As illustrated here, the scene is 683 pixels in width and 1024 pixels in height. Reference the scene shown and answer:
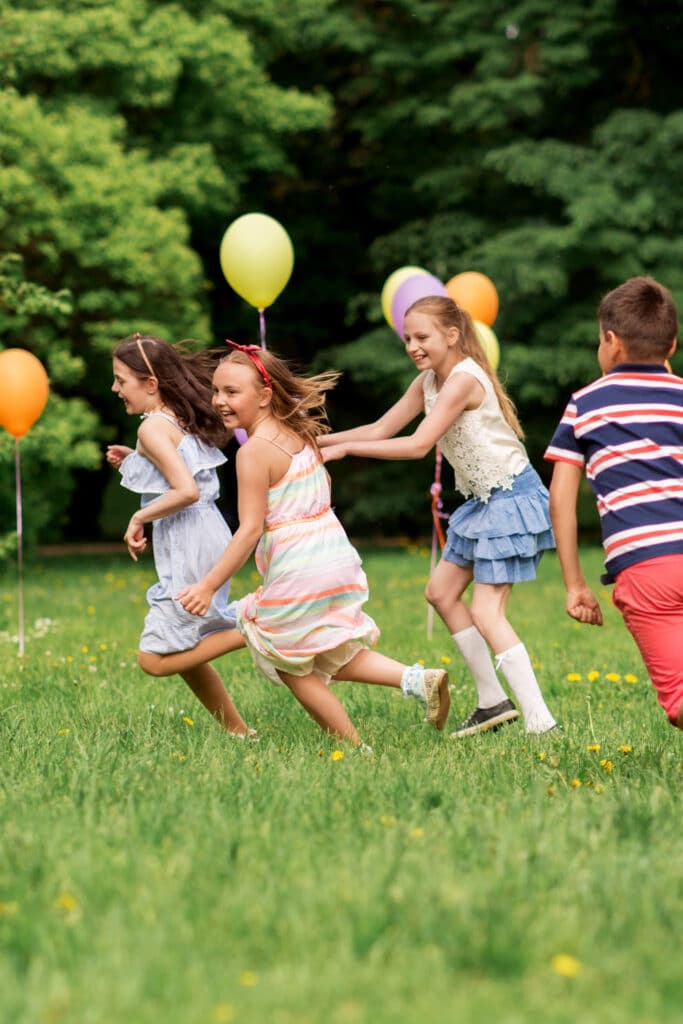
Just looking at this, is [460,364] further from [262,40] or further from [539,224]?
[262,40]

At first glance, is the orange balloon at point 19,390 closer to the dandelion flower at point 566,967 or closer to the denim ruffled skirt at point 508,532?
the denim ruffled skirt at point 508,532

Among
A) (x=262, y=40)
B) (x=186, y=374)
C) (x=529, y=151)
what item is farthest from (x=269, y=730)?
(x=262, y=40)

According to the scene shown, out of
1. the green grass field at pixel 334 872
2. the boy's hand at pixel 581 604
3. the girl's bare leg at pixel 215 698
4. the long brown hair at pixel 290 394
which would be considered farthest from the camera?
the girl's bare leg at pixel 215 698

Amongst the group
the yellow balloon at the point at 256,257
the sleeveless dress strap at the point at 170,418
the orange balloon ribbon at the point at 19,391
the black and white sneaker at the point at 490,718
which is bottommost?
the black and white sneaker at the point at 490,718

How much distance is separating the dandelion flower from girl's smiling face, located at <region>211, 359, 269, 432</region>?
2.75 metres

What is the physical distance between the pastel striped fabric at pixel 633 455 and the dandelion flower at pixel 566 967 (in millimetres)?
1699

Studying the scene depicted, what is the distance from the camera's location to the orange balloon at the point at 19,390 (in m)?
8.77

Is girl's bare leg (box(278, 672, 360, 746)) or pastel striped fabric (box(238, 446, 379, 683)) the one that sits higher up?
pastel striped fabric (box(238, 446, 379, 683))

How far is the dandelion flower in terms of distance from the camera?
2.51 metres

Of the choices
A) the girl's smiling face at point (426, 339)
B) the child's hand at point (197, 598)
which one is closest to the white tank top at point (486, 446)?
the girl's smiling face at point (426, 339)

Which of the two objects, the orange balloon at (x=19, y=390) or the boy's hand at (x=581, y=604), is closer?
the boy's hand at (x=581, y=604)

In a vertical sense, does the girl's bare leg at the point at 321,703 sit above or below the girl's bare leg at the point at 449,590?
below

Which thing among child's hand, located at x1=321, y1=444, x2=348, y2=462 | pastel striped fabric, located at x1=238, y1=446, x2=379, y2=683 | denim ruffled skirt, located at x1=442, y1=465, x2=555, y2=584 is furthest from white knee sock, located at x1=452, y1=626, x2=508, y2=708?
child's hand, located at x1=321, y1=444, x2=348, y2=462

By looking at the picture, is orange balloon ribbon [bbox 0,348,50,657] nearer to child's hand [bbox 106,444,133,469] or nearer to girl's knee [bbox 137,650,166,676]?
child's hand [bbox 106,444,133,469]
